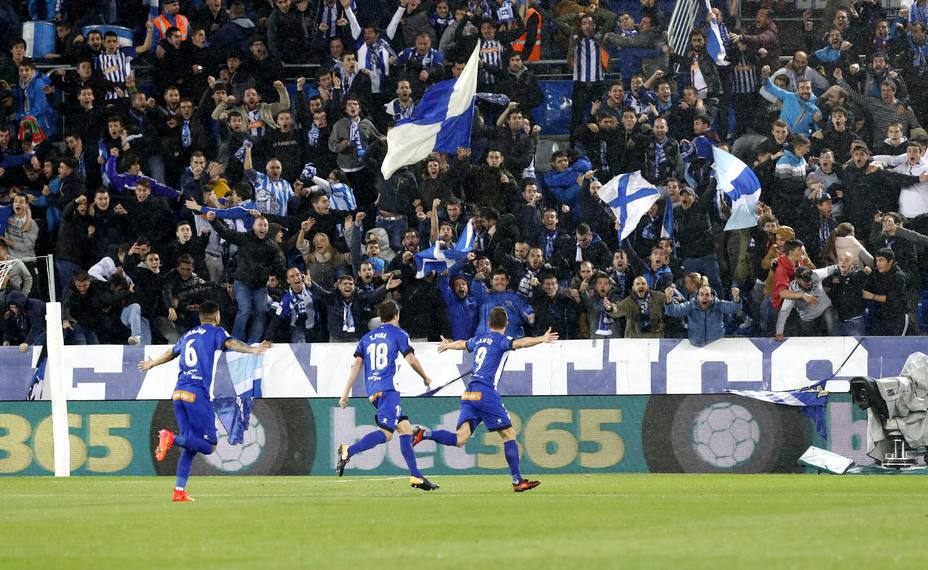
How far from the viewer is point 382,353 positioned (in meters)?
15.8

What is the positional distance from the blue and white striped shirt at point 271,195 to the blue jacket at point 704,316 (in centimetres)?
628

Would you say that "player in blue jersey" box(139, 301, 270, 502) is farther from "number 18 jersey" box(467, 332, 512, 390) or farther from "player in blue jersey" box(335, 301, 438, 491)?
"number 18 jersey" box(467, 332, 512, 390)

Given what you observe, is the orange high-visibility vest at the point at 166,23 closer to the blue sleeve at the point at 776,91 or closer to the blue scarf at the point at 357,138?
the blue scarf at the point at 357,138

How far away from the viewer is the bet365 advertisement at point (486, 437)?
66.1 feet

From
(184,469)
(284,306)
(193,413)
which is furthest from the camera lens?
(284,306)

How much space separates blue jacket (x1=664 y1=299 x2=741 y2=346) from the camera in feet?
66.5

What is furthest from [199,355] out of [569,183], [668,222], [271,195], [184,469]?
[569,183]

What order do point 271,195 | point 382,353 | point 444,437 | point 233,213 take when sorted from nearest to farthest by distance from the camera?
point 382,353, point 444,437, point 233,213, point 271,195

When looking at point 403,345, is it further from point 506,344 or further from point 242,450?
point 242,450

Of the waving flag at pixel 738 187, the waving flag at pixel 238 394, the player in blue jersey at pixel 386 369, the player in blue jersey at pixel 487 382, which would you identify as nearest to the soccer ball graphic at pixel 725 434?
the waving flag at pixel 738 187

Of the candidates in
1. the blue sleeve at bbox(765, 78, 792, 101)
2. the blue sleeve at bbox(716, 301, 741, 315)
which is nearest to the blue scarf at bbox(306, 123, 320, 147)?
the blue sleeve at bbox(765, 78, 792, 101)

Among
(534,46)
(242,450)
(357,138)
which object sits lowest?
(242,450)

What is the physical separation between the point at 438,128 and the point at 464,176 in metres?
0.83

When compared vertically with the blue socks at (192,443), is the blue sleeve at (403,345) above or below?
above
